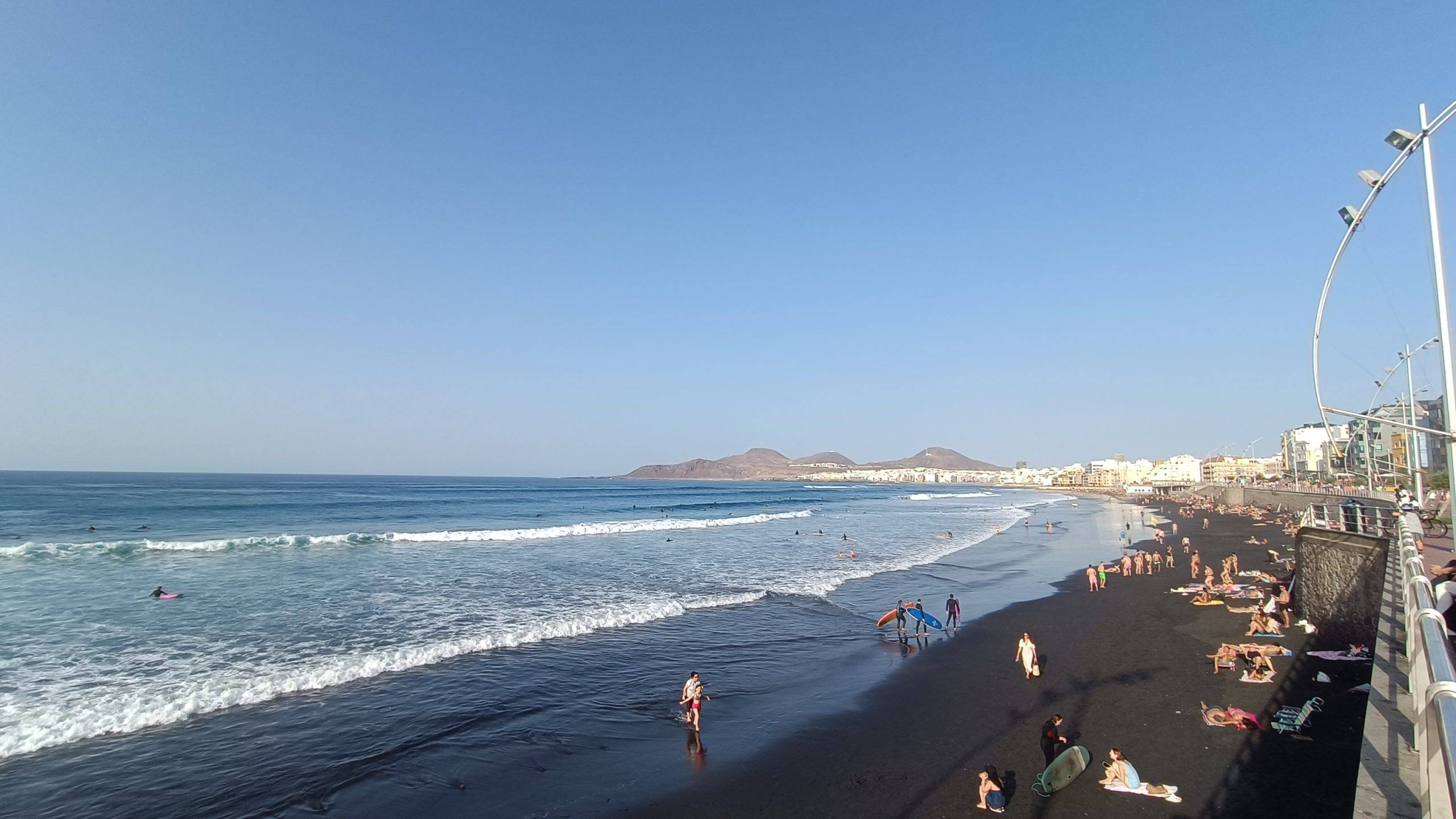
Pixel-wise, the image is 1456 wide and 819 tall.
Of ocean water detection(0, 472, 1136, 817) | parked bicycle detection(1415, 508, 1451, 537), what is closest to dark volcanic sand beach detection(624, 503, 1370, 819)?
ocean water detection(0, 472, 1136, 817)

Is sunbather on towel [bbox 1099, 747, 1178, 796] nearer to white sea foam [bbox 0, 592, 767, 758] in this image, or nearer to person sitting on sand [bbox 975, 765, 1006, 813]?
person sitting on sand [bbox 975, 765, 1006, 813]

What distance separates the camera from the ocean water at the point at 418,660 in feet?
30.9

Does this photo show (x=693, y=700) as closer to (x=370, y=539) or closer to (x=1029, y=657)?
(x=1029, y=657)

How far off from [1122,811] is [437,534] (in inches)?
1624

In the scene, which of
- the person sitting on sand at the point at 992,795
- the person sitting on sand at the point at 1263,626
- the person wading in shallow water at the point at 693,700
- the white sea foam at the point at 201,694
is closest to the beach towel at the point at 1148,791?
the person sitting on sand at the point at 992,795

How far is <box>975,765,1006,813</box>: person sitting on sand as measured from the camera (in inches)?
323

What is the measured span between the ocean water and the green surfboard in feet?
13.6

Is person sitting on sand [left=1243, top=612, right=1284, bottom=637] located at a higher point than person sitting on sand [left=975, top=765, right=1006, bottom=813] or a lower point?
higher

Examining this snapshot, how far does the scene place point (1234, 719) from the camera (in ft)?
34.1

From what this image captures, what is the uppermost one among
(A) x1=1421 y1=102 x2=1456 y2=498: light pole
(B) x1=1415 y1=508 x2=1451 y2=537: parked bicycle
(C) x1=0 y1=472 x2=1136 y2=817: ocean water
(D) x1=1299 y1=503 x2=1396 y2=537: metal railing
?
(A) x1=1421 y1=102 x2=1456 y2=498: light pole

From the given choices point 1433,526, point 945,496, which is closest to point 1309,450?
point 945,496

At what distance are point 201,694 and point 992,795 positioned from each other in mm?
13793

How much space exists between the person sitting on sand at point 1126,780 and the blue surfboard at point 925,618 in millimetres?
8969

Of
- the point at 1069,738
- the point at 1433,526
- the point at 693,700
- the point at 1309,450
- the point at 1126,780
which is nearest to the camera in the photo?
the point at 1126,780
